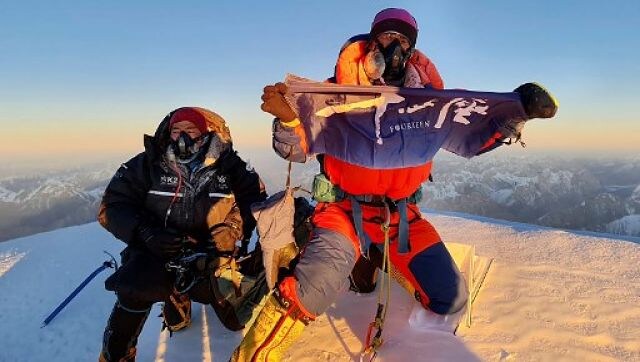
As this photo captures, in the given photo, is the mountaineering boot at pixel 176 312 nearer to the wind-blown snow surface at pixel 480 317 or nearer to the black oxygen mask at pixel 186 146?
the wind-blown snow surface at pixel 480 317

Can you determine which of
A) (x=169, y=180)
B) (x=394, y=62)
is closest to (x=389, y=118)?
(x=394, y=62)

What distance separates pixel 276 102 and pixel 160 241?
164cm

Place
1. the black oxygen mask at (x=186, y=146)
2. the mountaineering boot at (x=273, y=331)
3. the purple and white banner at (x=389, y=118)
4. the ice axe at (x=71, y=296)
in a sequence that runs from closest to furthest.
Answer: the mountaineering boot at (x=273, y=331)
the purple and white banner at (x=389, y=118)
the black oxygen mask at (x=186, y=146)
the ice axe at (x=71, y=296)

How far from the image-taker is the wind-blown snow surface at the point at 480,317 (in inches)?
115

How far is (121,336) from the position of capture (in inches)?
116

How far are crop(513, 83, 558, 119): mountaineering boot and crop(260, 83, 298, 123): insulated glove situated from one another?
1634mm

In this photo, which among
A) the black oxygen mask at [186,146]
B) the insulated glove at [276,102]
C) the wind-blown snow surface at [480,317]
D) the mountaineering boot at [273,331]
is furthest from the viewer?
the black oxygen mask at [186,146]

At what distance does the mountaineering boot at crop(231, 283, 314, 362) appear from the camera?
248 cm

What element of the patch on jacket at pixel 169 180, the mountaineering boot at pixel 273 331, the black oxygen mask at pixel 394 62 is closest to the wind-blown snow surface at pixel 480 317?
the mountaineering boot at pixel 273 331

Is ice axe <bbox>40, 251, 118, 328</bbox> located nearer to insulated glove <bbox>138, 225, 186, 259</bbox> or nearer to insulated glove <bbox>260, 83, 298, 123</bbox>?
insulated glove <bbox>138, 225, 186, 259</bbox>

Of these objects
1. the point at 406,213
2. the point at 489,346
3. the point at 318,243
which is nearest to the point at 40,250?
the point at 318,243

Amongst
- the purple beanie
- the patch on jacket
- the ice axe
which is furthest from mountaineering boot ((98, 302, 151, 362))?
the purple beanie

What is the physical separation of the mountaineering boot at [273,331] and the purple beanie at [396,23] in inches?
82.3

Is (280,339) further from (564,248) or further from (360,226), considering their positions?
(564,248)
